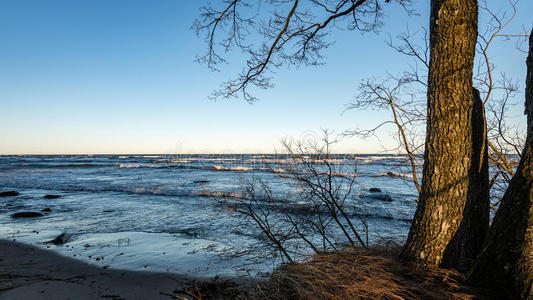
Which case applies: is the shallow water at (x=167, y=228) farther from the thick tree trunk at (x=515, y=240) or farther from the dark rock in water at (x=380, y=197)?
the thick tree trunk at (x=515, y=240)

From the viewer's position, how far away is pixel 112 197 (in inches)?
467

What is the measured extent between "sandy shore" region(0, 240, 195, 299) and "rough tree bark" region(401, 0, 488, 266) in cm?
280

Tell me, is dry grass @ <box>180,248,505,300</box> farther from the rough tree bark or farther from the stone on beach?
the stone on beach

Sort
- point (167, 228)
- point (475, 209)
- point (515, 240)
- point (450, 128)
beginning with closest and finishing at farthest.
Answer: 1. point (515, 240)
2. point (450, 128)
3. point (475, 209)
4. point (167, 228)

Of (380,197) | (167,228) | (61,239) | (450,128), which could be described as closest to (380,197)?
(380,197)

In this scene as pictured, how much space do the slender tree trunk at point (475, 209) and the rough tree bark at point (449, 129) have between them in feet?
0.17

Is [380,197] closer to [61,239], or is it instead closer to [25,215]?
[61,239]

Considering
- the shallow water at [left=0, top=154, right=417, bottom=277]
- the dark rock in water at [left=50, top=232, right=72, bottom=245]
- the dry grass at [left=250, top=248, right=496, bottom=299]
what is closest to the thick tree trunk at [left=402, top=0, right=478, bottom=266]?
the dry grass at [left=250, top=248, right=496, bottom=299]

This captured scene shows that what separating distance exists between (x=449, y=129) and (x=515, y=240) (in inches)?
39.2

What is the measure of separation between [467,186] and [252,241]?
444 cm

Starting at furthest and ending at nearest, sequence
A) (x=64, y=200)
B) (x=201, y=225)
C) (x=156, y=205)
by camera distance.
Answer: (x=64, y=200)
(x=156, y=205)
(x=201, y=225)

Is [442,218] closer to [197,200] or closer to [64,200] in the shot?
[197,200]

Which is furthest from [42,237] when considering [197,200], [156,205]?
[197,200]

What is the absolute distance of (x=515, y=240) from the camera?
1.90 meters
